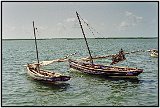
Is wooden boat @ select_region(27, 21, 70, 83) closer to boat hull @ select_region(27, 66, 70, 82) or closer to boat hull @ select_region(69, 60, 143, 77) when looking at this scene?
Answer: boat hull @ select_region(27, 66, 70, 82)

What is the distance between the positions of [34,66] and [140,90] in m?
12.9

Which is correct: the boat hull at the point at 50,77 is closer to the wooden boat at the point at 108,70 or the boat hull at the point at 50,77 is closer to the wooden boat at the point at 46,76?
the wooden boat at the point at 46,76

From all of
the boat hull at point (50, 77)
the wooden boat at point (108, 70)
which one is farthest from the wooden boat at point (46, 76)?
the wooden boat at point (108, 70)

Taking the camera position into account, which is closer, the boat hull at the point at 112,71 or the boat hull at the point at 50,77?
the boat hull at the point at 50,77

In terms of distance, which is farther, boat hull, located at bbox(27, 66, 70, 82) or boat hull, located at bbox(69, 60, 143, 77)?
boat hull, located at bbox(69, 60, 143, 77)

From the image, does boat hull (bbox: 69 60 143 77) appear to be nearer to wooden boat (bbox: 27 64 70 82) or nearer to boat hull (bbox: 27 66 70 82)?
wooden boat (bbox: 27 64 70 82)

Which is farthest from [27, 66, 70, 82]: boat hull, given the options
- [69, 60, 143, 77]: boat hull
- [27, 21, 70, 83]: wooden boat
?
[69, 60, 143, 77]: boat hull

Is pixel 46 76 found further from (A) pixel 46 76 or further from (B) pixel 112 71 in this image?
(B) pixel 112 71

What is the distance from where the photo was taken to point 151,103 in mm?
23250

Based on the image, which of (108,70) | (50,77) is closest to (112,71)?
(108,70)

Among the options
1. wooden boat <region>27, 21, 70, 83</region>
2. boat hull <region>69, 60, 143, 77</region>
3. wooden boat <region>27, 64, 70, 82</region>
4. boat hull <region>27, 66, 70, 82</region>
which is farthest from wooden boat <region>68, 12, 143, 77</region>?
boat hull <region>27, 66, 70, 82</region>

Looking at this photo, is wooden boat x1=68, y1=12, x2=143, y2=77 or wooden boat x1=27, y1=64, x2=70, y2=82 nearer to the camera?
wooden boat x1=27, y1=64, x2=70, y2=82

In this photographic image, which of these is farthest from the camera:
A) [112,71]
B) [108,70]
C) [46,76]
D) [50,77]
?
[108,70]

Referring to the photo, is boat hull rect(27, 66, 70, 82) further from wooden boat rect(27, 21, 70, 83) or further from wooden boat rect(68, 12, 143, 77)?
wooden boat rect(68, 12, 143, 77)
